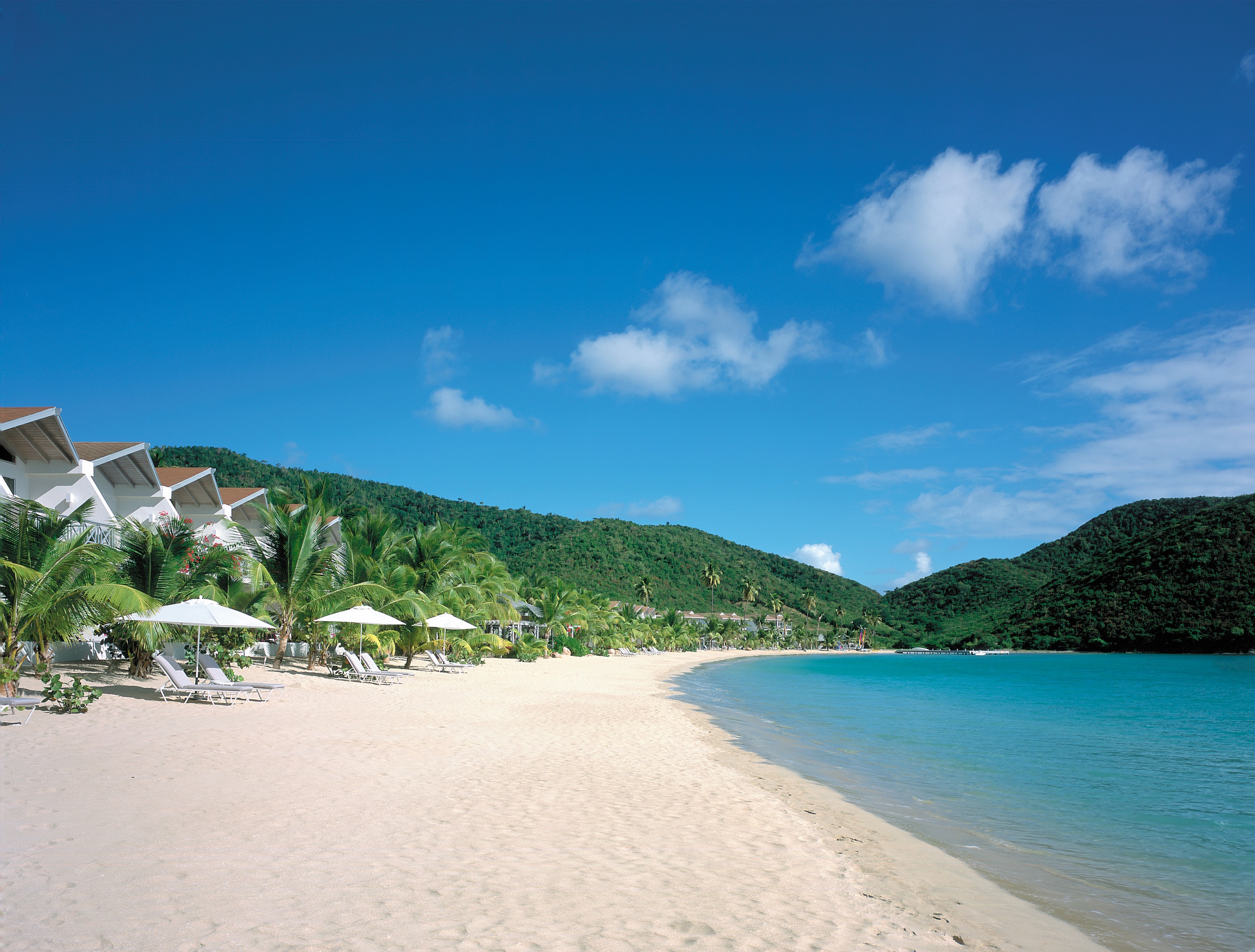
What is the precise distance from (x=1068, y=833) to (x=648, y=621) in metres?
62.9

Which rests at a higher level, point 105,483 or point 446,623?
point 105,483

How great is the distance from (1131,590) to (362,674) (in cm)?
10454

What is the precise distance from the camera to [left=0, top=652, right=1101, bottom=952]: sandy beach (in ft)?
14.5

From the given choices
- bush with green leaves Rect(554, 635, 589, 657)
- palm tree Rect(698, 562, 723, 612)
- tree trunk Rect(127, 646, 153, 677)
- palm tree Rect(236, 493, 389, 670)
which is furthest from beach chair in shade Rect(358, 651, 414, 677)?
palm tree Rect(698, 562, 723, 612)

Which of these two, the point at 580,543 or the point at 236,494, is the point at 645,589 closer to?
the point at 580,543

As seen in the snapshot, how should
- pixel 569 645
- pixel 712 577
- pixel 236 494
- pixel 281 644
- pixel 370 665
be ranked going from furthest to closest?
pixel 712 577
pixel 569 645
pixel 236 494
pixel 281 644
pixel 370 665

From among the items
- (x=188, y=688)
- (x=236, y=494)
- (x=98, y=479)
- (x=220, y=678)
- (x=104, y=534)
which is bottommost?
(x=188, y=688)

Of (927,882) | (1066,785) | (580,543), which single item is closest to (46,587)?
(927,882)

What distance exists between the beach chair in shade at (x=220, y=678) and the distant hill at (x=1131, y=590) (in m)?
103

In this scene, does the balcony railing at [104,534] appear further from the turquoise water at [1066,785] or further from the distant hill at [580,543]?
the distant hill at [580,543]

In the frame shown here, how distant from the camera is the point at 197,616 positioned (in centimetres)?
1349

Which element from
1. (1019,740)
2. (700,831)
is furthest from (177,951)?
(1019,740)

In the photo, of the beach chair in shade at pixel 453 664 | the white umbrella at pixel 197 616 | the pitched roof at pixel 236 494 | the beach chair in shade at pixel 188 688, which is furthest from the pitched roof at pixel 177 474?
the beach chair in shade at pixel 188 688

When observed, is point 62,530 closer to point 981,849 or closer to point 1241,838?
point 981,849
